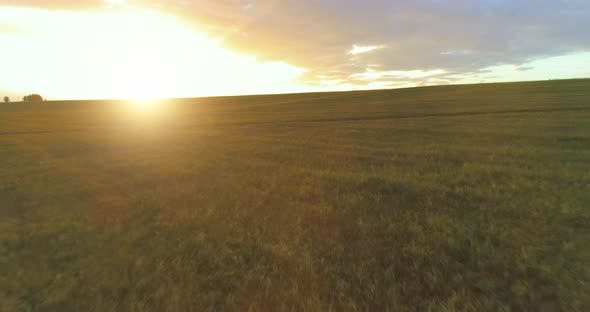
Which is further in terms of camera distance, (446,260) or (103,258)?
(103,258)

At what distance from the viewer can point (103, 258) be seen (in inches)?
131

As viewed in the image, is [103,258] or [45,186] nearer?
[103,258]

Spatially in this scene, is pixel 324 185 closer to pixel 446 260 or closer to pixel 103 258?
pixel 446 260

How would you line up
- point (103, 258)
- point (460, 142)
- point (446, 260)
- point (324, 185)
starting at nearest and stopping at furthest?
point (446, 260), point (103, 258), point (324, 185), point (460, 142)

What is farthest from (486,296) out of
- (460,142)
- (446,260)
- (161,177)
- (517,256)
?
(460,142)

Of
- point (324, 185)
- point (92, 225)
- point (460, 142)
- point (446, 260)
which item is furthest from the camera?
point (460, 142)

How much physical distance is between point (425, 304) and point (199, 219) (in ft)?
11.4

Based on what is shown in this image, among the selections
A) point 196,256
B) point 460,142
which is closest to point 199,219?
point 196,256

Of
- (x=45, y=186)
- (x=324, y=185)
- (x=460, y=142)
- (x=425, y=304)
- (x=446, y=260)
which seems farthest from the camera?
(x=460, y=142)

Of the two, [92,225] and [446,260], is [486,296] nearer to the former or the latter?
[446,260]

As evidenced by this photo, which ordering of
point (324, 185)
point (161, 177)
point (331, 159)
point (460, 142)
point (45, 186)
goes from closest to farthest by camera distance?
point (324, 185)
point (45, 186)
point (161, 177)
point (331, 159)
point (460, 142)

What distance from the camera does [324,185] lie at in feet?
20.2

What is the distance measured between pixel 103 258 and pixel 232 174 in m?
4.29

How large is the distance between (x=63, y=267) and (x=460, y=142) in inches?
519
